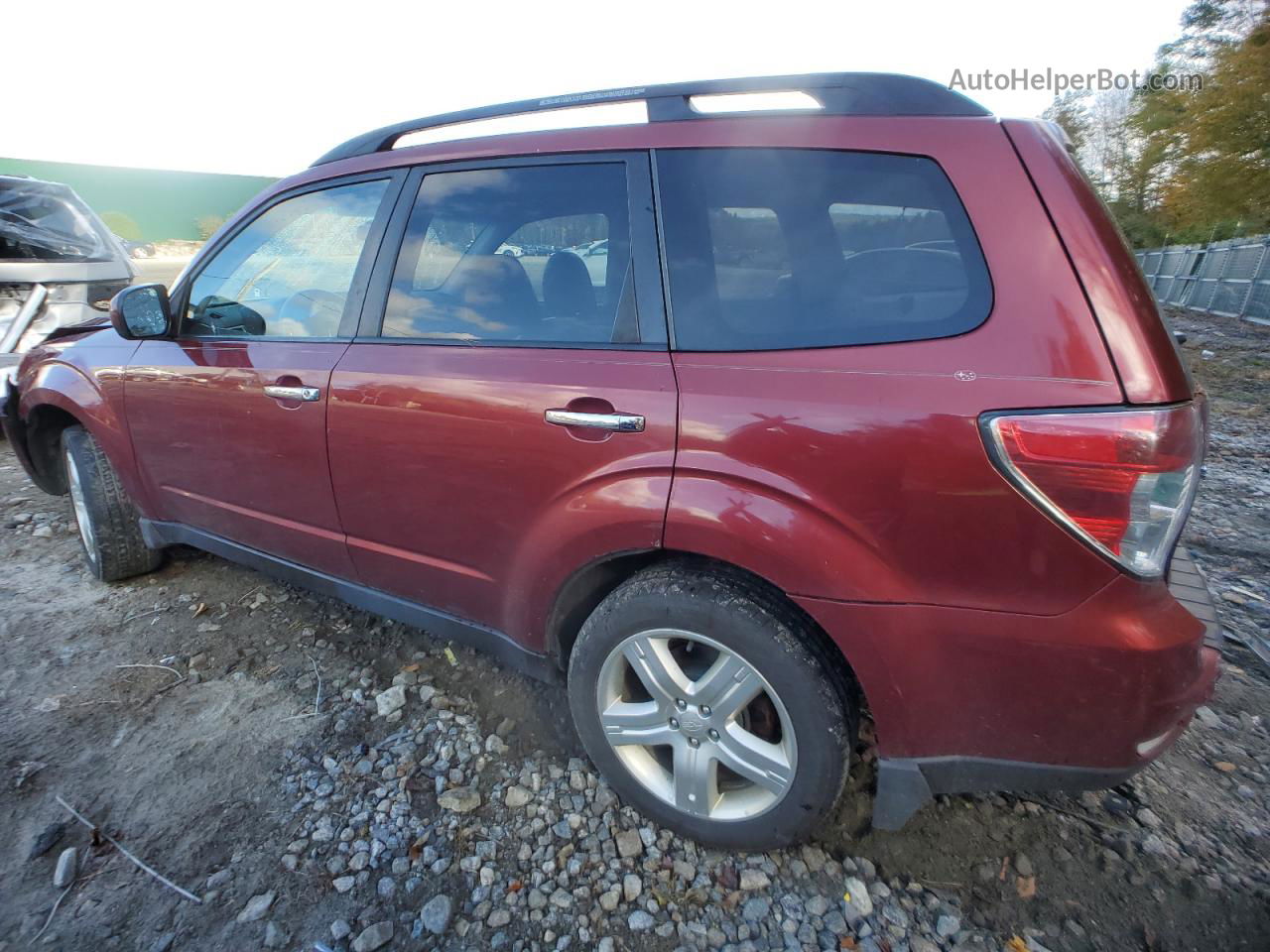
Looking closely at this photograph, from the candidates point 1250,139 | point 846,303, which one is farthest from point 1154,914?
point 1250,139

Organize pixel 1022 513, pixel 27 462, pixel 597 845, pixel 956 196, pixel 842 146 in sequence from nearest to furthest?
pixel 1022 513, pixel 956 196, pixel 842 146, pixel 597 845, pixel 27 462

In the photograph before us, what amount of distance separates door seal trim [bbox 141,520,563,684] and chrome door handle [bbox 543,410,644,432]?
2.44 ft

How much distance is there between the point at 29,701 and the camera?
2.49 m

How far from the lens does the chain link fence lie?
12.7 metres

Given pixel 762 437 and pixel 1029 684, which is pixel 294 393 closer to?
pixel 762 437

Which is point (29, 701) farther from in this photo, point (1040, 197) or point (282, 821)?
point (1040, 197)

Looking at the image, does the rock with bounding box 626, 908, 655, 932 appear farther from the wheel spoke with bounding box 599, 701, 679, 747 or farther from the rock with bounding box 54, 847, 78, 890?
the rock with bounding box 54, 847, 78, 890

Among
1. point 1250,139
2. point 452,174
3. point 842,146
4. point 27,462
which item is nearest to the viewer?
point 842,146

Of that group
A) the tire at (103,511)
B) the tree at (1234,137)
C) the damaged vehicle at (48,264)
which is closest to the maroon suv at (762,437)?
the tire at (103,511)

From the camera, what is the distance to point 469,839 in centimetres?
193

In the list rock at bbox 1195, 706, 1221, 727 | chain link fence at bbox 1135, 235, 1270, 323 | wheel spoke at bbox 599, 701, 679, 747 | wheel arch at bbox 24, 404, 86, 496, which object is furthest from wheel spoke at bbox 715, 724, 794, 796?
chain link fence at bbox 1135, 235, 1270, 323

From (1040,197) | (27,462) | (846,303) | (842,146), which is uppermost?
(842,146)

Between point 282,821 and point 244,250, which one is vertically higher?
point 244,250

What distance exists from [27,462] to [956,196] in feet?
14.5
